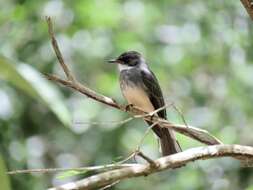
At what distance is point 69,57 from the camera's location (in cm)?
644

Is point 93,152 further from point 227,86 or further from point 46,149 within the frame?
point 227,86

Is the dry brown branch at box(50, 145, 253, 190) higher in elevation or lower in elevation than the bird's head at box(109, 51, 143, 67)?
lower

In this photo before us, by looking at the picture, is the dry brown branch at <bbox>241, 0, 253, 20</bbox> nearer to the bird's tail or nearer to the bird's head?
the bird's tail

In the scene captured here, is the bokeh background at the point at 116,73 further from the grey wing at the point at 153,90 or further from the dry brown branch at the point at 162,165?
the dry brown branch at the point at 162,165

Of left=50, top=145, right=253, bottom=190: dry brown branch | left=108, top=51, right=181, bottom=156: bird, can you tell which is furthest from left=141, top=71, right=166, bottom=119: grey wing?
left=50, top=145, right=253, bottom=190: dry brown branch

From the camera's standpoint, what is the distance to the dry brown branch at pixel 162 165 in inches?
60.5

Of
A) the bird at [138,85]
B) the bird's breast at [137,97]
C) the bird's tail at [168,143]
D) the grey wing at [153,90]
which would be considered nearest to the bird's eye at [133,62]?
the bird at [138,85]

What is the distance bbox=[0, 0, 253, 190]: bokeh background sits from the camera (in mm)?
5562

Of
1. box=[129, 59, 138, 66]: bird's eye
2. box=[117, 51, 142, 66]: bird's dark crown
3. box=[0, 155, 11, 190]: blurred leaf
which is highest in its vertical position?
box=[117, 51, 142, 66]: bird's dark crown

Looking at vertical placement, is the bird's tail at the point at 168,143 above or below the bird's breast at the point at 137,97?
below

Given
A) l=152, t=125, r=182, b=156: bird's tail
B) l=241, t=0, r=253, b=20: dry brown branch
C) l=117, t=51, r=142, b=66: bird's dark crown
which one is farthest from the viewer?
l=117, t=51, r=142, b=66: bird's dark crown

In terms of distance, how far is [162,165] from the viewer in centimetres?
180

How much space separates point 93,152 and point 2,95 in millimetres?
1241

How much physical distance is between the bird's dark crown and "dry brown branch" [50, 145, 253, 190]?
2876 millimetres
